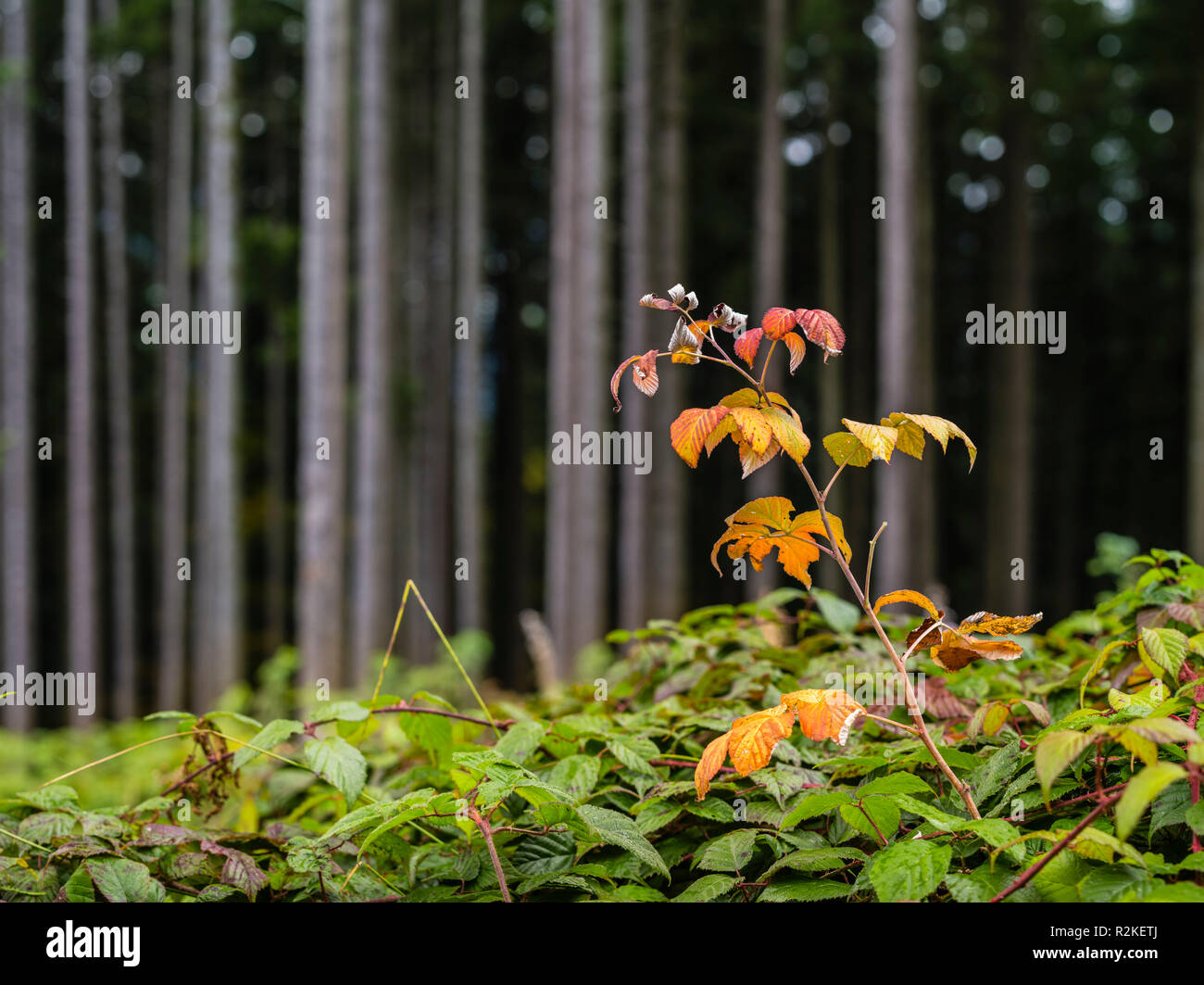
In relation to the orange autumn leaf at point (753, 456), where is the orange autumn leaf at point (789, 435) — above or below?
above

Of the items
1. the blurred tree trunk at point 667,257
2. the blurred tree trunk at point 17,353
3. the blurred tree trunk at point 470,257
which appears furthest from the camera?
the blurred tree trunk at point 17,353

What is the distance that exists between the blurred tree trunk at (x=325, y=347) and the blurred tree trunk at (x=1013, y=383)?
8.39 m

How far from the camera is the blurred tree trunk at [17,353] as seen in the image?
14.1 metres

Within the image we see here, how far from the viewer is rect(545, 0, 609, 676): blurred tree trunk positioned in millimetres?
9023

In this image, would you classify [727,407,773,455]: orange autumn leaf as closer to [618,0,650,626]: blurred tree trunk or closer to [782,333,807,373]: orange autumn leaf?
[782,333,807,373]: orange autumn leaf

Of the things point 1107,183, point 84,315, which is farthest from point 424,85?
point 1107,183

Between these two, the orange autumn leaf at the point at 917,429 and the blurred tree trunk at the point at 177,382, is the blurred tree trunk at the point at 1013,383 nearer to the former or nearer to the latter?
the orange autumn leaf at the point at 917,429

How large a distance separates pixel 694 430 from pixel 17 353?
16.3m

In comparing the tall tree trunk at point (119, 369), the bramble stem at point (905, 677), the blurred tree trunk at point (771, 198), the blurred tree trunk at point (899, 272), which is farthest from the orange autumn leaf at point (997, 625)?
the tall tree trunk at point (119, 369)

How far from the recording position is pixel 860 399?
17.2 m

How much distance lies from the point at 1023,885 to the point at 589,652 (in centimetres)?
727

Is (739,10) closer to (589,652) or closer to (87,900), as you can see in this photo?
(589,652)

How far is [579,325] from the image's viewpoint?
9180mm

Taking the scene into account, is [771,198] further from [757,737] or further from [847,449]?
[757,737]
